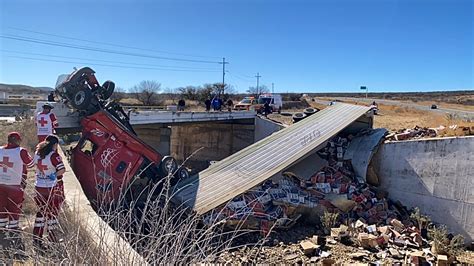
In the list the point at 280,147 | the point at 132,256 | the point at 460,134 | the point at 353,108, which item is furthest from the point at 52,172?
the point at 353,108

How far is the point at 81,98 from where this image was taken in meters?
9.41

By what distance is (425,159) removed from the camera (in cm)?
1189

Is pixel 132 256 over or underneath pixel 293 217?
over

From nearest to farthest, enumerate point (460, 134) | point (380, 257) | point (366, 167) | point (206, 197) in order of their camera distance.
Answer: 1. point (380, 257)
2. point (206, 197)
3. point (460, 134)
4. point (366, 167)

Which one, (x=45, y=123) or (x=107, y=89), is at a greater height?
(x=107, y=89)

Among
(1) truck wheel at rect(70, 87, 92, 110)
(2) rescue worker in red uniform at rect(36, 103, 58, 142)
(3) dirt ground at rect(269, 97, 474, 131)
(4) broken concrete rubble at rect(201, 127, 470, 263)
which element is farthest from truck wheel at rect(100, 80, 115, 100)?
(3) dirt ground at rect(269, 97, 474, 131)

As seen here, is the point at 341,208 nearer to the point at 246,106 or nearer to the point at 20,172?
the point at 20,172

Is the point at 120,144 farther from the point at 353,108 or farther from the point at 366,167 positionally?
the point at 353,108

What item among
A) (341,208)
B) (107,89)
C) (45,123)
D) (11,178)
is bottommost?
(341,208)

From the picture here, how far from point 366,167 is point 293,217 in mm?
3798

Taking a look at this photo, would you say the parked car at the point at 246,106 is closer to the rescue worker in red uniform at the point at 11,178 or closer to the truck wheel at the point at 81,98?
the truck wheel at the point at 81,98

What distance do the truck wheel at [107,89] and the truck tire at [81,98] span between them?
479mm

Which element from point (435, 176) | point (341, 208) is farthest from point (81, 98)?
point (435, 176)

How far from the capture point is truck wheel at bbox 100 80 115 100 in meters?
9.88
